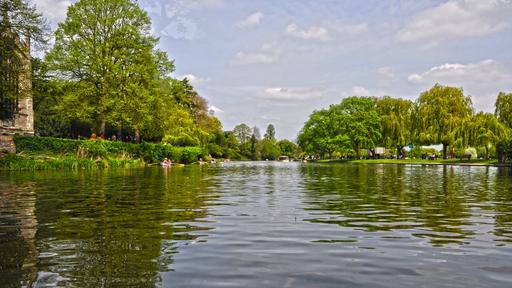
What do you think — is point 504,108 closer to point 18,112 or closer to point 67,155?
point 67,155

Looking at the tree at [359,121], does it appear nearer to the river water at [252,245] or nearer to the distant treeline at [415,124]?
the distant treeline at [415,124]

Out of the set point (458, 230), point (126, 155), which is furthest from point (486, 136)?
point (458, 230)

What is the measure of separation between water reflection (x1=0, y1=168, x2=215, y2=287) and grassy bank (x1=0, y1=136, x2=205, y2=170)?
2124 centimetres

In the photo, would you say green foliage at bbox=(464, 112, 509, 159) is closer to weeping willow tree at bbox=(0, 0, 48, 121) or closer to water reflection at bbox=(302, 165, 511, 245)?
water reflection at bbox=(302, 165, 511, 245)

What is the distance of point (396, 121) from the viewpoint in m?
72.8

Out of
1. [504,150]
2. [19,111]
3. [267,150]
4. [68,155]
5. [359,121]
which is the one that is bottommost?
[68,155]

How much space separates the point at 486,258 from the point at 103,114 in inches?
1672

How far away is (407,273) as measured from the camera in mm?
4785

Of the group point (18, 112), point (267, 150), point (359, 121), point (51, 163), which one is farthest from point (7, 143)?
point (267, 150)

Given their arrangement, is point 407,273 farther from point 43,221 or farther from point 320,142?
point 320,142

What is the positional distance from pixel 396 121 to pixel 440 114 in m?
12.7

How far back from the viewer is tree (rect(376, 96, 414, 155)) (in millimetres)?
71706

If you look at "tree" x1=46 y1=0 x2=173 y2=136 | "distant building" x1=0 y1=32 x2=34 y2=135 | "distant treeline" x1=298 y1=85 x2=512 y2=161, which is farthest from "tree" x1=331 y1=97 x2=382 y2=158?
"distant building" x1=0 y1=32 x2=34 y2=135

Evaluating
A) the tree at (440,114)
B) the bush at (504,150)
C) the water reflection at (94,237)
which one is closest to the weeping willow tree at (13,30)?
the water reflection at (94,237)
